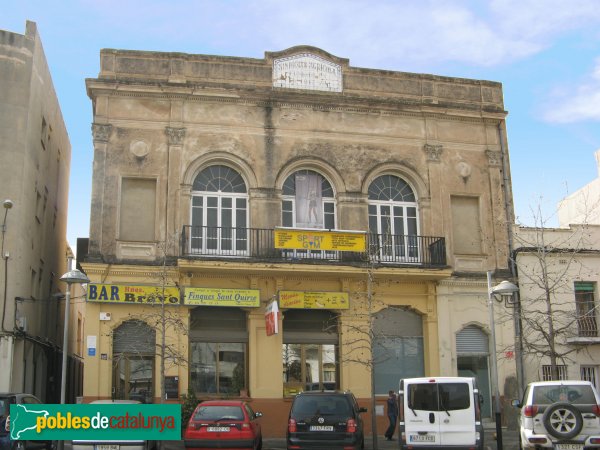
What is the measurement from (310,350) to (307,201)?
5.02 m

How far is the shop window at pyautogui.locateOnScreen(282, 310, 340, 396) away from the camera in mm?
23906

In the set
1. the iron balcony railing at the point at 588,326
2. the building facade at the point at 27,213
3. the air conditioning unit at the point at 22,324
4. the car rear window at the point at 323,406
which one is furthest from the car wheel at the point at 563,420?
the air conditioning unit at the point at 22,324

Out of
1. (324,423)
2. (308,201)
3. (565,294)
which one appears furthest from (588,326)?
(324,423)

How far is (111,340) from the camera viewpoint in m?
22.5

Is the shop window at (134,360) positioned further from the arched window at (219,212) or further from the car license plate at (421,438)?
the car license plate at (421,438)

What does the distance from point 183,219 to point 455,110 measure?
10470 mm

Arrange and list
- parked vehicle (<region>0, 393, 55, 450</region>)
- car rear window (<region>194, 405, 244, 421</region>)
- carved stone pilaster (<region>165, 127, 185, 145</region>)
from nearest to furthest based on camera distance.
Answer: parked vehicle (<region>0, 393, 55, 450</region>)
car rear window (<region>194, 405, 244, 421</region>)
carved stone pilaster (<region>165, 127, 185, 145</region>)

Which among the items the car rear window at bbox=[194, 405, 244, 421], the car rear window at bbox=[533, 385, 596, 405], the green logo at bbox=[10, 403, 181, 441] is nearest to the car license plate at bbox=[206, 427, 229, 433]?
the car rear window at bbox=[194, 405, 244, 421]

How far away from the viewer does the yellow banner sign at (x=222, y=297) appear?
22875 mm

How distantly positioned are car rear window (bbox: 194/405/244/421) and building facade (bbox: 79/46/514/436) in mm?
4750

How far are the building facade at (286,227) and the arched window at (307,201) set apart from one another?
0.05m

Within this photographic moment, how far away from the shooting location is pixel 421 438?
51.2 feet

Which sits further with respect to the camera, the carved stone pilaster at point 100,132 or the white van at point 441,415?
the carved stone pilaster at point 100,132

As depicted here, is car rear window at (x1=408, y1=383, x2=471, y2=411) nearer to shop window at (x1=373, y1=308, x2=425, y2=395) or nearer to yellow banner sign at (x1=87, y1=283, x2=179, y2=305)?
shop window at (x1=373, y1=308, x2=425, y2=395)
